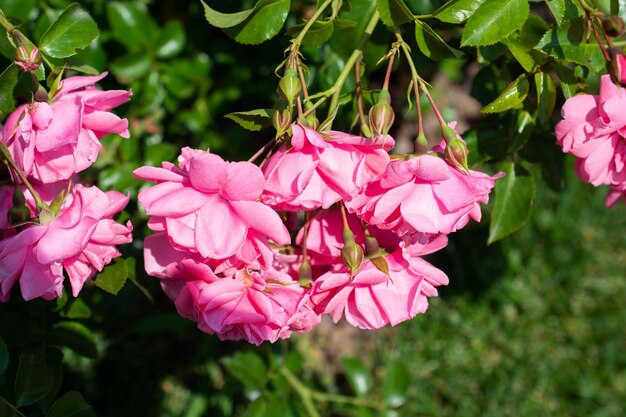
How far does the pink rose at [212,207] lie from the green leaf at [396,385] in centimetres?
102

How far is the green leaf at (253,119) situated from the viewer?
3.15ft

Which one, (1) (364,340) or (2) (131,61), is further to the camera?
(1) (364,340)

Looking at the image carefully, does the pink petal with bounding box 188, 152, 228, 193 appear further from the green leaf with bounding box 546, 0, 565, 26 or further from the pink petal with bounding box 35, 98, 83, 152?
the green leaf with bounding box 546, 0, 565, 26

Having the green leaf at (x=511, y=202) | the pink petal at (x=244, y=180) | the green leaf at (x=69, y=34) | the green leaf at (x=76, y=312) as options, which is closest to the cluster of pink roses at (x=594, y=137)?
the green leaf at (x=511, y=202)

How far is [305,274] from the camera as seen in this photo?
3.17 ft

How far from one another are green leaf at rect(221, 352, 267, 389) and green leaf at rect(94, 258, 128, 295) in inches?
23.7

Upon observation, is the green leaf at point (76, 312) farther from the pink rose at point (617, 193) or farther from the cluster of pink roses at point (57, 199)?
the pink rose at point (617, 193)

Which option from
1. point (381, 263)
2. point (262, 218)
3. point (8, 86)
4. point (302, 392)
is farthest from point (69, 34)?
point (302, 392)

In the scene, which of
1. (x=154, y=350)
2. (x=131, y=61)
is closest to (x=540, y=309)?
(x=154, y=350)

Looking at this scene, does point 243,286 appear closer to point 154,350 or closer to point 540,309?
point 154,350

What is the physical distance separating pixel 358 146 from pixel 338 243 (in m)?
0.16

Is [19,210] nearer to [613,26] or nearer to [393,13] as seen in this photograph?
[393,13]

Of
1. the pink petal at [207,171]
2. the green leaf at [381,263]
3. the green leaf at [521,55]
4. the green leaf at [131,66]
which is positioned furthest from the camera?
the green leaf at [131,66]

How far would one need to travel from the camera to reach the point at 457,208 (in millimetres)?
864
